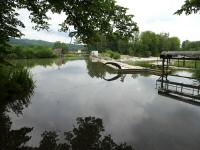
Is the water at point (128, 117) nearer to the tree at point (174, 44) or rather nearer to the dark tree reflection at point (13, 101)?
the dark tree reflection at point (13, 101)

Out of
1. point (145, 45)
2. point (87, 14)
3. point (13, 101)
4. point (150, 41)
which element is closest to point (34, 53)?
point (145, 45)

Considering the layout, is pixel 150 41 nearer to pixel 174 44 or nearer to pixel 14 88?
pixel 174 44

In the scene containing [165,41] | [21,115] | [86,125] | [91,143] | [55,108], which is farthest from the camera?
[165,41]

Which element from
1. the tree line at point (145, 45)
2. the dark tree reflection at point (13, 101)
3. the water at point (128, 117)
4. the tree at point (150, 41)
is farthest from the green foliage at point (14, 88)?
the tree at point (150, 41)

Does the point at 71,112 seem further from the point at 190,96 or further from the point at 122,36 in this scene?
the point at 190,96

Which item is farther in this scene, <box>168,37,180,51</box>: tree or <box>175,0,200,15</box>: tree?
<box>168,37,180,51</box>: tree

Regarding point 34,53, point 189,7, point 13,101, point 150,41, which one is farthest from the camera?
point 150,41

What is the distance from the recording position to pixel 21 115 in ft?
37.8

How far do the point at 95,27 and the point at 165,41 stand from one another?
10395 centimetres

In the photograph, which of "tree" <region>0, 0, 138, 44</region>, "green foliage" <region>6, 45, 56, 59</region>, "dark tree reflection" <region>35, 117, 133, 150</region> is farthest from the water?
"green foliage" <region>6, 45, 56, 59</region>

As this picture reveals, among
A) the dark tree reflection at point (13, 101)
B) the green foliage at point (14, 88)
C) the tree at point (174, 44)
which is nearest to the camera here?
the dark tree reflection at point (13, 101)

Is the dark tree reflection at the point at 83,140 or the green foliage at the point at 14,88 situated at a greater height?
the green foliage at the point at 14,88

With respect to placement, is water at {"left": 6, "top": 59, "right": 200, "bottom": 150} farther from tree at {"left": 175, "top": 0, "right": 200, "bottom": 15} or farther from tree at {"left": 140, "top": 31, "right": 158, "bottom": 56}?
tree at {"left": 140, "top": 31, "right": 158, "bottom": 56}

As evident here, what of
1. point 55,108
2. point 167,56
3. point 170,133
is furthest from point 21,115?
point 167,56
